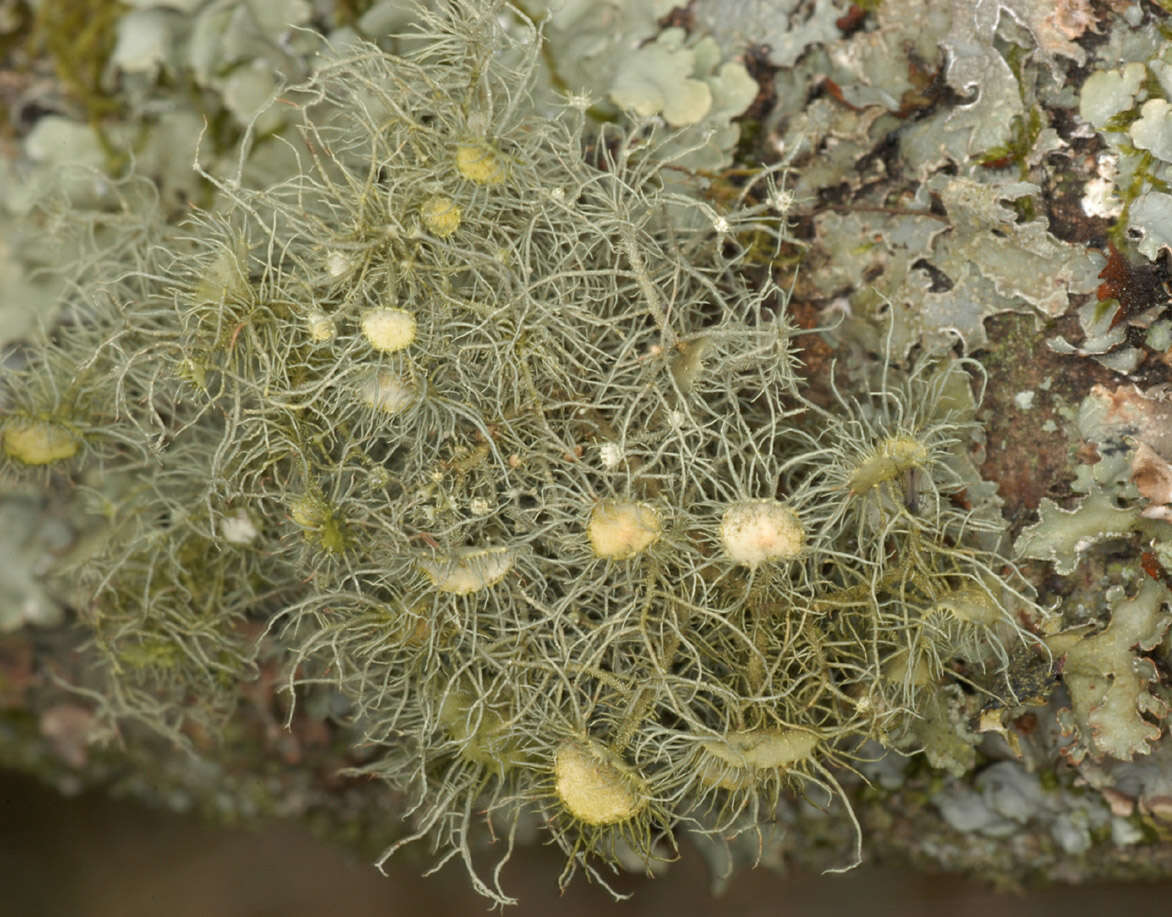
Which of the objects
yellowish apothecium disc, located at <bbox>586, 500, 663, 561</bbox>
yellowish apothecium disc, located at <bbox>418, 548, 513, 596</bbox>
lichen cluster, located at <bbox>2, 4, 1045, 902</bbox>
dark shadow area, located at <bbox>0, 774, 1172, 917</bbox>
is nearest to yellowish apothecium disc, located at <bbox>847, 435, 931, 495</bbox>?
lichen cluster, located at <bbox>2, 4, 1045, 902</bbox>

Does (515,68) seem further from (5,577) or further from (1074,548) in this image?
(5,577)

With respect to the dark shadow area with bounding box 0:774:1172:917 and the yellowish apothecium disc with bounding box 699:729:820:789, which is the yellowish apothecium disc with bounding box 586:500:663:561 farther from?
the dark shadow area with bounding box 0:774:1172:917

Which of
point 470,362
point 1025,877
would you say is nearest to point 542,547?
point 470,362

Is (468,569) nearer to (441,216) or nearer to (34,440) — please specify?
(441,216)

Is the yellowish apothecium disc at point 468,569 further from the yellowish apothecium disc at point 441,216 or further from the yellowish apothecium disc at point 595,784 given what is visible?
the yellowish apothecium disc at point 441,216

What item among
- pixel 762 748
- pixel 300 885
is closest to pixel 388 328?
pixel 762 748

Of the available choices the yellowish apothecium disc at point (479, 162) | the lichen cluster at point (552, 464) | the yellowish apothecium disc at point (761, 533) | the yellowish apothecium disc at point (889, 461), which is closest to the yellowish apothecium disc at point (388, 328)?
the lichen cluster at point (552, 464)

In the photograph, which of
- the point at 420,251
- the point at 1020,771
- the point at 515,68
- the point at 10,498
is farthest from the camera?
the point at 10,498
